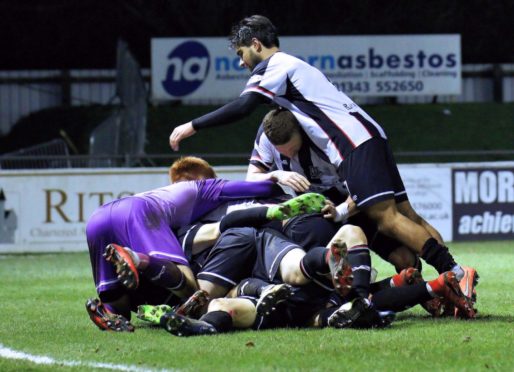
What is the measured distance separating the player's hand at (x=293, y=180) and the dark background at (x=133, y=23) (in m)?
25.2

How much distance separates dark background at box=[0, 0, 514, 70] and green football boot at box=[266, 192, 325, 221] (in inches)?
1014

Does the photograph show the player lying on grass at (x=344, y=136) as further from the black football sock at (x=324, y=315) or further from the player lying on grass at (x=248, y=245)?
the black football sock at (x=324, y=315)

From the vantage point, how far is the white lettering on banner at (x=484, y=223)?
1909cm

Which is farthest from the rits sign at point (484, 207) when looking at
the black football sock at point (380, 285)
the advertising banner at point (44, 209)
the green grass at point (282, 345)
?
the black football sock at point (380, 285)

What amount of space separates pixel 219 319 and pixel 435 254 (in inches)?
63.4

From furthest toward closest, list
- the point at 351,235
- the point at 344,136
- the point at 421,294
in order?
1. the point at 344,136
2. the point at 421,294
3. the point at 351,235

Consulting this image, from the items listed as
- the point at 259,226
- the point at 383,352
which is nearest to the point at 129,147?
the point at 259,226

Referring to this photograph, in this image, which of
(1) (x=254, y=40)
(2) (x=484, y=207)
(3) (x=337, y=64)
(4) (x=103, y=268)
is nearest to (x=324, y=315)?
(4) (x=103, y=268)

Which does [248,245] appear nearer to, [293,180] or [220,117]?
[293,180]

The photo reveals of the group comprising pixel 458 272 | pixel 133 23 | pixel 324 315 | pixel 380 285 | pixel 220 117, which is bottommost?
pixel 324 315

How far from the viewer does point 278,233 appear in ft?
27.0

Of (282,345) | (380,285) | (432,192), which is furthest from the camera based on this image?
(432,192)

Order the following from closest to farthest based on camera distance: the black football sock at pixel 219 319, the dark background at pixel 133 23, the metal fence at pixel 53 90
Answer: the black football sock at pixel 219 319
the metal fence at pixel 53 90
the dark background at pixel 133 23

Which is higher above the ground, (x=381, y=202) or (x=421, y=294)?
(x=381, y=202)
